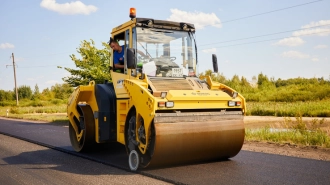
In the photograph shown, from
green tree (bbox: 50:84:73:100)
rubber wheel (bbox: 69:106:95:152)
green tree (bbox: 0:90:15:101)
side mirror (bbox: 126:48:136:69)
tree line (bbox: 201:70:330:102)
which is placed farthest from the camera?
green tree (bbox: 0:90:15:101)

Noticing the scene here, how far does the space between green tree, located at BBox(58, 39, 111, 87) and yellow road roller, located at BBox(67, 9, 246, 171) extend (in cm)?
1256

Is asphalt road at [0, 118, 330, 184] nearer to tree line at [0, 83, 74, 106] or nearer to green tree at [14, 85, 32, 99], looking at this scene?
tree line at [0, 83, 74, 106]

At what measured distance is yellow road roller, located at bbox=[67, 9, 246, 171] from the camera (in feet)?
21.4

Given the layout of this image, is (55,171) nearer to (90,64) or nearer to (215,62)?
(215,62)

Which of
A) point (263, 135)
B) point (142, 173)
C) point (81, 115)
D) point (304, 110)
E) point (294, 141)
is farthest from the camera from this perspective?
point (304, 110)

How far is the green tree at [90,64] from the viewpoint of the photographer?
21.3 metres

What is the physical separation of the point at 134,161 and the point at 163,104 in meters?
1.29

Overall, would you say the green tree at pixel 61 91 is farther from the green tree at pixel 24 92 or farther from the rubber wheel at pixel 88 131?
the rubber wheel at pixel 88 131

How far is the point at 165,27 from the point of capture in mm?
7875

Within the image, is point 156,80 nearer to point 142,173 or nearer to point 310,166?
point 142,173

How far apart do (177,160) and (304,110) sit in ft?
69.3

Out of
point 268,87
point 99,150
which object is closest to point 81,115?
point 99,150

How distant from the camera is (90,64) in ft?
74.4

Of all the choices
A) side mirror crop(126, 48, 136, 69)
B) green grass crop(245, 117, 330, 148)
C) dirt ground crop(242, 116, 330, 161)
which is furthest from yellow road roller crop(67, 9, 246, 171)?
green grass crop(245, 117, 330, 148)
